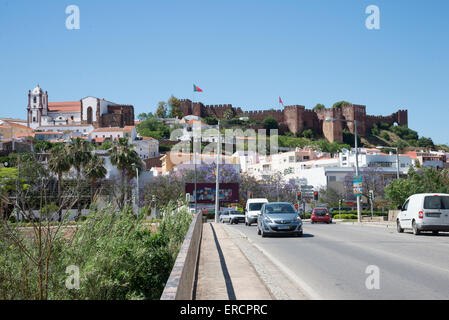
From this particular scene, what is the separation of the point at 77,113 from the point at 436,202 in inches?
6975

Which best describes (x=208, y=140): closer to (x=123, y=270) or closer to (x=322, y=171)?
(x=322, y=171)

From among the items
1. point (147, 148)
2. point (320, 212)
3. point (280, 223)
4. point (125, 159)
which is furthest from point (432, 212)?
point (147, 148)

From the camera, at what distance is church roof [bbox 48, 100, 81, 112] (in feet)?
618

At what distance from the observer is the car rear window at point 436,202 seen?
845 inches

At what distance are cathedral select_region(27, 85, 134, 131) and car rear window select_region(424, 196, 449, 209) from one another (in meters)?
155

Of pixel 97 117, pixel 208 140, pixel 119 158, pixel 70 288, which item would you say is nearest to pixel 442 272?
pixel 70 288

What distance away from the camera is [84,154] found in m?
49.6

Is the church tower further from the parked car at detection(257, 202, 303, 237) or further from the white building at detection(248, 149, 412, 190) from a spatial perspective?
the parked car at detection(257, 202, 303, 237)

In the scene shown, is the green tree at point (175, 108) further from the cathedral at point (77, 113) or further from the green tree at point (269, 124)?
the green tree at point (269, 124)

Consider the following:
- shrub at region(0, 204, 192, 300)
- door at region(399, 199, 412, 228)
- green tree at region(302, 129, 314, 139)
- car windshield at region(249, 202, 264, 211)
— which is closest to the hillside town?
green tree at region(302, 129, 314, 139)

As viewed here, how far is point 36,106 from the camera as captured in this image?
18700 centimetres

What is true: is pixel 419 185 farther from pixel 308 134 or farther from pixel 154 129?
pixel 308 134

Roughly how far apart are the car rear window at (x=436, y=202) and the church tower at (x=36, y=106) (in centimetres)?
17689
